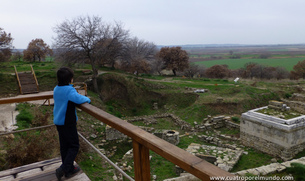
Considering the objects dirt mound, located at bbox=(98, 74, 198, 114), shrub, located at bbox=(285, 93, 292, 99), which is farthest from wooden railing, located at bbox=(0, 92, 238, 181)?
shrub, located at bbox=(285, 93, 292, 99)

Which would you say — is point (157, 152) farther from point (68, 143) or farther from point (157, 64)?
Answer: point (157, 64)

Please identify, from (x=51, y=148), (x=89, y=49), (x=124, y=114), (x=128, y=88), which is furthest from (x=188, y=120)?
(x=51, y=148)

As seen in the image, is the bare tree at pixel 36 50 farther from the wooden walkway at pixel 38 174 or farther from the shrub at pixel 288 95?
the wooden walkway at pixel 38 174

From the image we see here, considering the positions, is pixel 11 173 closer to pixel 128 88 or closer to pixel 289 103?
pixel 128 88

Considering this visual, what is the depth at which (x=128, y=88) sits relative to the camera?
2138cm

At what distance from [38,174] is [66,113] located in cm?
110

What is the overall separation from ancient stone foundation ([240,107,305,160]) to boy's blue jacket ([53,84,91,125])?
10.9 m

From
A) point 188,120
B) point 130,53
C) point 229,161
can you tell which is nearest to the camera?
point 229,161

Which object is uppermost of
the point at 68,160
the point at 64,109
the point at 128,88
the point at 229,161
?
the point at 64,109

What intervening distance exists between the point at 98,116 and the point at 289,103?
20051 mm

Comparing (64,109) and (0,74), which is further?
(0,74)

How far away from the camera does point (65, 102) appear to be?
285 cm

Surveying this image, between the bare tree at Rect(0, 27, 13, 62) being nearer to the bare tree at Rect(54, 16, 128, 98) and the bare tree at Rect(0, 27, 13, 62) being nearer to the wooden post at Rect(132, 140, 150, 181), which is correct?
the bare tree at Rect(54, 16, 128, 98)

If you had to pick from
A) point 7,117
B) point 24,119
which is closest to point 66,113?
point 24,119
